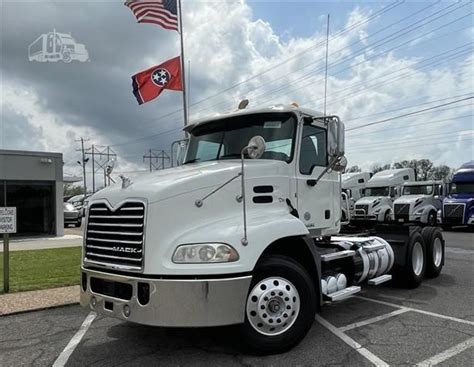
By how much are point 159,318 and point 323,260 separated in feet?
7.85

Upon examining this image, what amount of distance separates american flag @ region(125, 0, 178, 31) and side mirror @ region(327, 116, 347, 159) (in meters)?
11.0

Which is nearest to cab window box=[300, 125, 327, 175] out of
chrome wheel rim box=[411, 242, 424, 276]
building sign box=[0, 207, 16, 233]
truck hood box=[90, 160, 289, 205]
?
truck hood box=[90, 160, 289, 205]

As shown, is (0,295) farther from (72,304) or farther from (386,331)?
(386,331)

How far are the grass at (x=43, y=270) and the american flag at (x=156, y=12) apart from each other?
25.9 ft

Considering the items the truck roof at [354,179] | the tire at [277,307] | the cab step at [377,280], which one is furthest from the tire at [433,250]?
the truck roof at [354,179]

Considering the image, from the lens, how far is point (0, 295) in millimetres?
7535

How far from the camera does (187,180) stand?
183 inches

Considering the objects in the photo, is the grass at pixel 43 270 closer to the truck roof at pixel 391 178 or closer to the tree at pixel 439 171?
the truck roof at pixel 391 178

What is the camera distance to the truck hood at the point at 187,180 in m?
4.47

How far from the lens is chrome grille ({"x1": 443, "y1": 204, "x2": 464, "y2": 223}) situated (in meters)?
21.8

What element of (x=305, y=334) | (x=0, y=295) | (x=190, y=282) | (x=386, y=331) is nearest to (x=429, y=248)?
(x=386, y=331)

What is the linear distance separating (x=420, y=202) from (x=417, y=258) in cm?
1659

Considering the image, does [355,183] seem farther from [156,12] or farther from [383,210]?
[156,12]

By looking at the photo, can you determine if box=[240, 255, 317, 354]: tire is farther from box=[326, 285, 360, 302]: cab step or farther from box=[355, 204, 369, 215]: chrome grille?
box=[355, 204, 369, 215]: chrome grille
